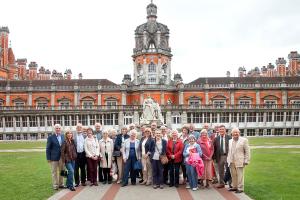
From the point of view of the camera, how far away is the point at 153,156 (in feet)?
46.0

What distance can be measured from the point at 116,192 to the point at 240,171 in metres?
4.06

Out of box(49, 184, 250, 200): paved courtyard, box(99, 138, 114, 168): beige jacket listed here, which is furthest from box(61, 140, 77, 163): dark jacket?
box(99, 138, 114, 168): beige jacket

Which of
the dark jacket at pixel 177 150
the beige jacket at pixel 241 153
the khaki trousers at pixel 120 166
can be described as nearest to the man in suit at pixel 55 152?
the khaki trousers at pixel 120 166

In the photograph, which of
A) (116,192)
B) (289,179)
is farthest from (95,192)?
(289,179)

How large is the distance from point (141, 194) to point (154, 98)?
4934 centimetres

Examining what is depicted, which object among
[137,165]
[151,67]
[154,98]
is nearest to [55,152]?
[137,165]

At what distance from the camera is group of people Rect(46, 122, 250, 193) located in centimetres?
1348

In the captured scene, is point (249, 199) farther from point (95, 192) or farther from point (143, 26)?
point (143, 26)

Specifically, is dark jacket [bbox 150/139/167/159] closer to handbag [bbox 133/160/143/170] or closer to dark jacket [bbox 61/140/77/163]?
handbag [bbox 133/160/143/170]

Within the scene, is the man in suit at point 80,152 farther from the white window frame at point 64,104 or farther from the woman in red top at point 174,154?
the white window frame at point 64,104

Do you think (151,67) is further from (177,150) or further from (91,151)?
(177,150)

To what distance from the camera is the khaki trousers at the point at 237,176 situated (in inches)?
515

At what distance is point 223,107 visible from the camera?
196ft

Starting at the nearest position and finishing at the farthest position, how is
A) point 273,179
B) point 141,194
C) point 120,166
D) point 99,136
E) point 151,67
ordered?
point 141,194
point 120,166
point 273,179
point 99,136
point 151,67
